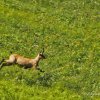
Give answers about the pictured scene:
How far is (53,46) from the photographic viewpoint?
117 ft

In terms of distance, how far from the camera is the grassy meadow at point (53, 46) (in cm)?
2253

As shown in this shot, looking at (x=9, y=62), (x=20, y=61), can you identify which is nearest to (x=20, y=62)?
(x=20, y=61)

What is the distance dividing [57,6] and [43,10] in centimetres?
342

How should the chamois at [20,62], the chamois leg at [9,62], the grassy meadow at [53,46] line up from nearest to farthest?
the grassy meadow at [53,46]
the chamois leg at [9,62]
the chamois at [20,62]

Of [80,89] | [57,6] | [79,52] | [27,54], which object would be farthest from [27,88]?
[57,6]

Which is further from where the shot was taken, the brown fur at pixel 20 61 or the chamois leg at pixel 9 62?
the brown fur at pixel 20 61

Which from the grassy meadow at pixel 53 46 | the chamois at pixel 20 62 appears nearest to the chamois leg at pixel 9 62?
the chamois at pixel 20 62

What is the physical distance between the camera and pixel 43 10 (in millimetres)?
47250

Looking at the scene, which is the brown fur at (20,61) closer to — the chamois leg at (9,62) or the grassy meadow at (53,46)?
the chamois leg at (9,62)

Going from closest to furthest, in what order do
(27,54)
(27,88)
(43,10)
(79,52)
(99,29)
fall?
(27,88) → (27,54) → (79,52) → (99,29) → (43,10)

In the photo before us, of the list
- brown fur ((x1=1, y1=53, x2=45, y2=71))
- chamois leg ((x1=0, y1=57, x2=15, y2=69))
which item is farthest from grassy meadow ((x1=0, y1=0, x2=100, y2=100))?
brown fur ((x1=1, y1=53, x2=45, y2=71))

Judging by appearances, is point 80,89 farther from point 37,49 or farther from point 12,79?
point 37,49

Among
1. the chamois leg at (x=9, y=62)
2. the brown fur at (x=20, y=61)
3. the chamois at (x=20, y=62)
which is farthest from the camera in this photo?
the brown fur at (x=20, y=61)

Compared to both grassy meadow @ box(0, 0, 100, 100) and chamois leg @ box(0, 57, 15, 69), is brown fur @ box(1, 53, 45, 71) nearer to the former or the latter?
chamois leg @ box(0, 57, 15, 69)
